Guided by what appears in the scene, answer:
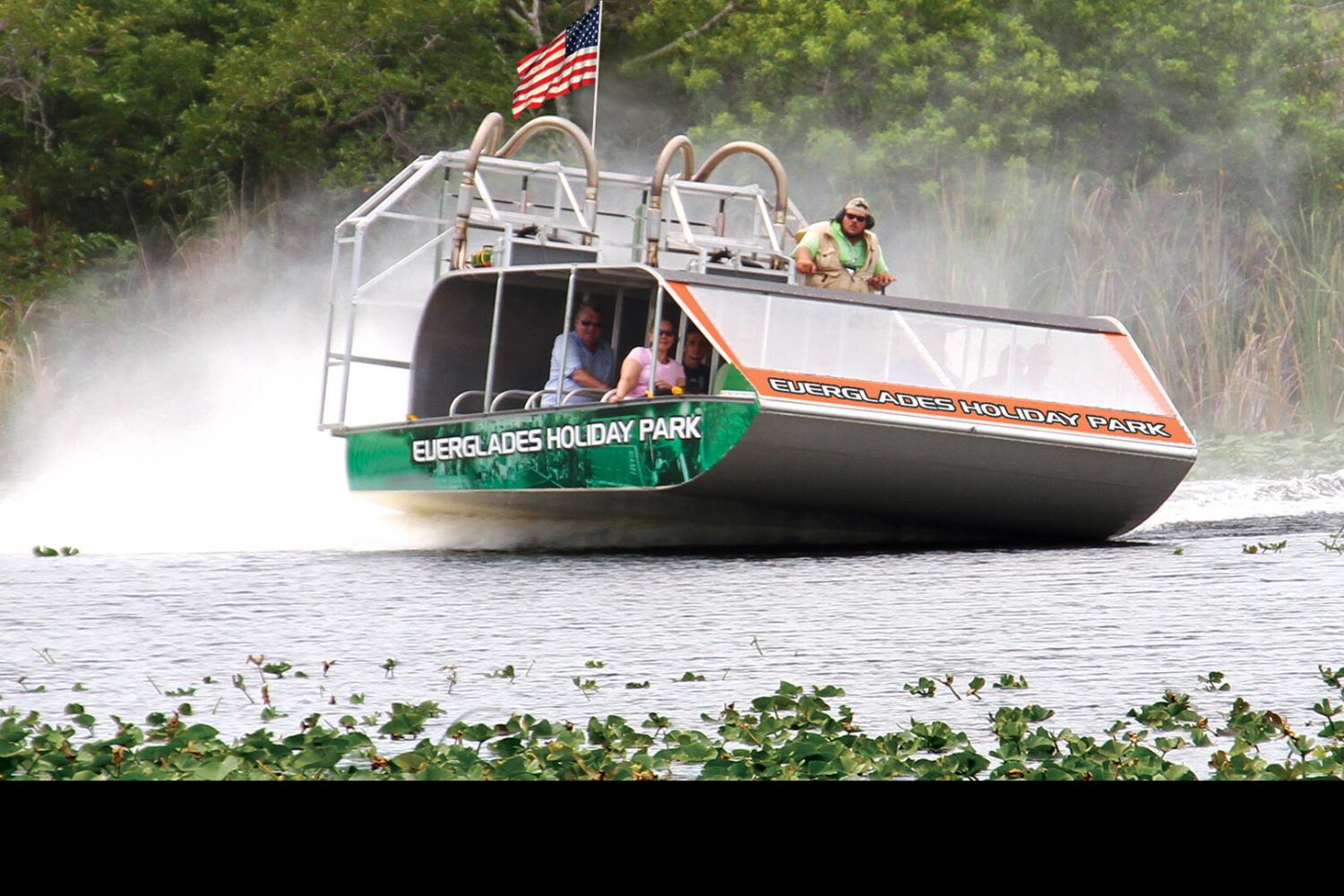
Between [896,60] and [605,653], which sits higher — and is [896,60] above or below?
above

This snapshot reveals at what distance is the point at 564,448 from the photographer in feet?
45.6

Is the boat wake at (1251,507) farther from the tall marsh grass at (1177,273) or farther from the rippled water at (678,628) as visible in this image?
the tall marsh grass at (1177,273)

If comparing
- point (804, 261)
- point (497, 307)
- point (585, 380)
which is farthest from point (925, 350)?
point (497, 307)

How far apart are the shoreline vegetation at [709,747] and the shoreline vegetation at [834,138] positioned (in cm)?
1778

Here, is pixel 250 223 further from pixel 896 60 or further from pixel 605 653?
pixel 605 653

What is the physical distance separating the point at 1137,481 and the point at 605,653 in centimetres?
511

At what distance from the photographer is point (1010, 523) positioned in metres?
13.7

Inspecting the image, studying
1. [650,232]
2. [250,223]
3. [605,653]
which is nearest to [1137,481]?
[650,232]

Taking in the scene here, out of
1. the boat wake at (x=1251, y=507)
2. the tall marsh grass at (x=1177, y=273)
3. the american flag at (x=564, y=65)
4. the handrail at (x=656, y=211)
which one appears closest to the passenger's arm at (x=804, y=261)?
the handrail at (x=656, y=211)

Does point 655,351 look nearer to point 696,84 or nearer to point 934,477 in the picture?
point 934,477

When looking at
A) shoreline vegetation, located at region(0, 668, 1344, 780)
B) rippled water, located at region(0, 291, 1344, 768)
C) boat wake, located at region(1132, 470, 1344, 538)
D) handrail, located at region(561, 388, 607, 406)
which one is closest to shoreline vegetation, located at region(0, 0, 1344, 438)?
boat wake, located at region(1132, 470, 1344, 538)

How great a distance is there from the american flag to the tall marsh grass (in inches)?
359

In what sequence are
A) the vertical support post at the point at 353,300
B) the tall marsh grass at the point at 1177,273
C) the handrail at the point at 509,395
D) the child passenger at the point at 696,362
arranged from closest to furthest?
the child passenger at the point at 696,362 < the handrail at the point at 509,395 < the vertical support post at the point at 353,300 < the tall marsh grass at the point at 1177,273

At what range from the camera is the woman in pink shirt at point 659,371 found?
13617 mm
